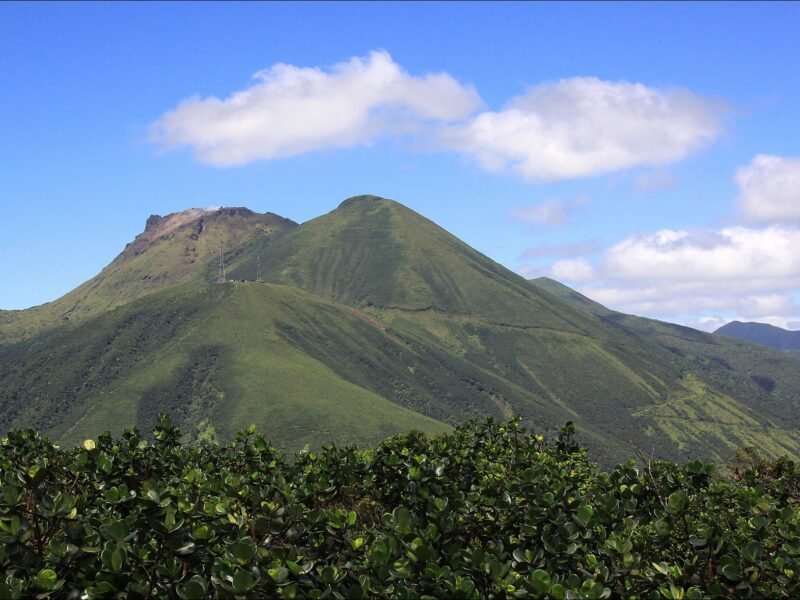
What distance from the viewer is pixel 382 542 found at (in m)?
12.1

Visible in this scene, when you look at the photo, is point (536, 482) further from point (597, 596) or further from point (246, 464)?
point (246, 464)

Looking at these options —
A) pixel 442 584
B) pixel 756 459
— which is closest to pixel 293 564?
pixel 442 584

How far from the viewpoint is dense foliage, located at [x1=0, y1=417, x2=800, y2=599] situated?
36.8 ft

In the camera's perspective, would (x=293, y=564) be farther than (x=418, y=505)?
No


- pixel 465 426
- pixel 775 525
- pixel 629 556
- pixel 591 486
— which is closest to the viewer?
pixel 629 556

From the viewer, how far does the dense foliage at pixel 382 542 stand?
11227mm

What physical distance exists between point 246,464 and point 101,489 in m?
6.14

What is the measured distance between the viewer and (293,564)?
11.3 meters

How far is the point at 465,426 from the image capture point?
31266 millimetres

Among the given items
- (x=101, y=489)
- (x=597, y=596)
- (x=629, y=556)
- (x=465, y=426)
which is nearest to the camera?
(x=597, y=596)

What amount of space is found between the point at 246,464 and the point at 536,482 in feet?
34.4

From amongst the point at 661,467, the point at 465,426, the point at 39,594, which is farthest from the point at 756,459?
the point at 39,594

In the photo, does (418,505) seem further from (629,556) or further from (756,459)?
(756,459)

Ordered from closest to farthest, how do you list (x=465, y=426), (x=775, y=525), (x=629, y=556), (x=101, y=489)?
(x=629, y=556)
(x=775, y=525)
(x=101, y=489)
(x=465, y=426)
